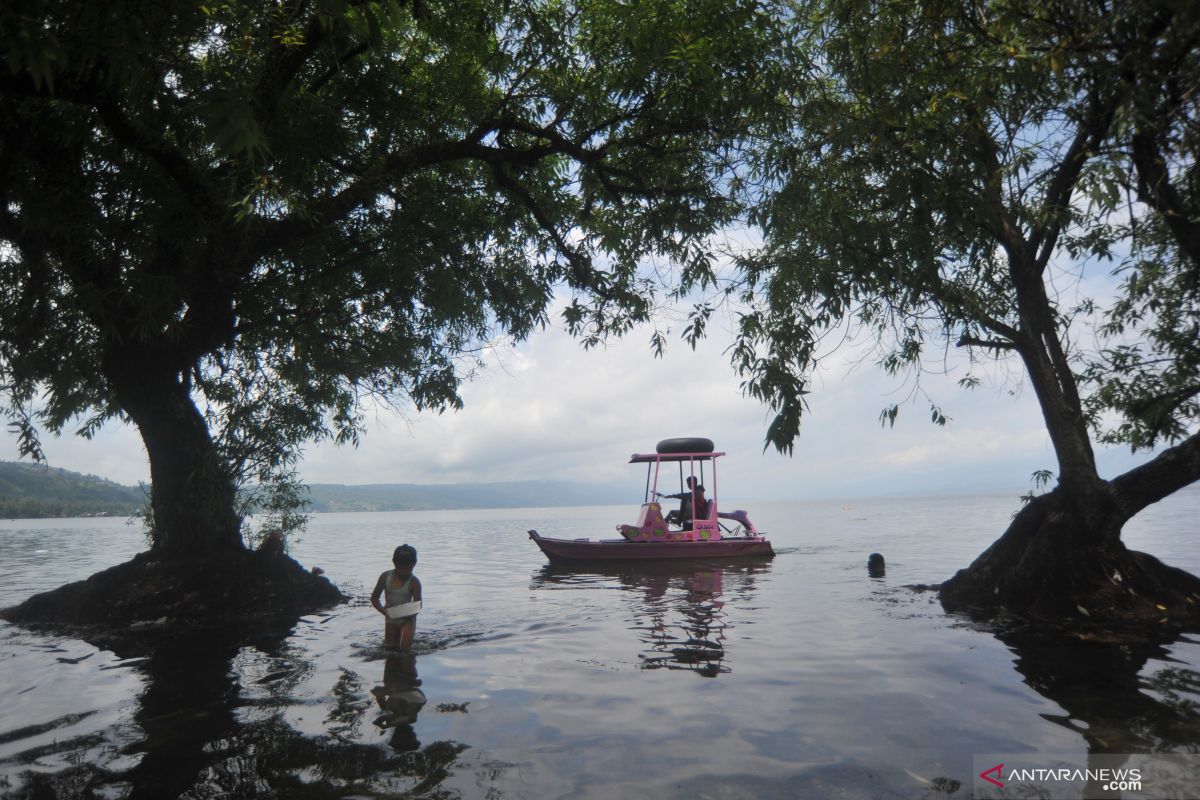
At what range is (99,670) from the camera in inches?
352

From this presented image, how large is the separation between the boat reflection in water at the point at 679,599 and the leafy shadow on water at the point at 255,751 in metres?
3.32

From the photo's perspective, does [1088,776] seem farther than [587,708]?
No

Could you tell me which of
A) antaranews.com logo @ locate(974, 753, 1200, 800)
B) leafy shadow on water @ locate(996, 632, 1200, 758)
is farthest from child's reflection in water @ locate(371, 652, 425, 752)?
leafy shadow on water @ locate(996, 632, 1200, 758)

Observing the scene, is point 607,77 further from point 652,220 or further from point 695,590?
point 695,590

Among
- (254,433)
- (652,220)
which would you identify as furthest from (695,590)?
(254,433)

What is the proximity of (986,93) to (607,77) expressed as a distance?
543 cm

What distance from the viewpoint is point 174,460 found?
12.6 metres

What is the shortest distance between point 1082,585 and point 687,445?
1196 cm

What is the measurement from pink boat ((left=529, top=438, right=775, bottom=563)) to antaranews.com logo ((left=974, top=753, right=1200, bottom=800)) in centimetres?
1567

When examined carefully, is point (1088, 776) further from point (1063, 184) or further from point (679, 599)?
point (679, 599)

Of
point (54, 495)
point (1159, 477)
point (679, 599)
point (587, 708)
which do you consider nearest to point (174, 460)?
point (587, 708)

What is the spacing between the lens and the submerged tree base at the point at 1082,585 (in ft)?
33.3

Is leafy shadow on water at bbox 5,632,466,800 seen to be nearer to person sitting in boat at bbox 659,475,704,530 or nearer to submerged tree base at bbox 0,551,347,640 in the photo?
submerged tree base at bbox 0,551,347,640

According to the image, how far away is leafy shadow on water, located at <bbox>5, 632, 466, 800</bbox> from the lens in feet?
16.4
